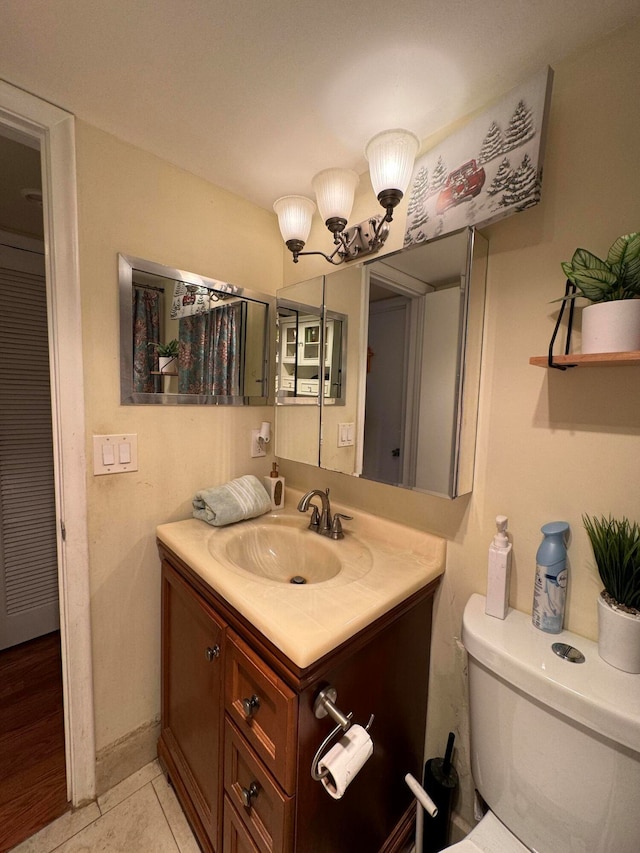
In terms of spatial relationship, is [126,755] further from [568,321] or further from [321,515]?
[568,321]

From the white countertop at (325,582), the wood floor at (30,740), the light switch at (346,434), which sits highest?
the light switch at (346,434)

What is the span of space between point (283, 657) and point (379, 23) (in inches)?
52.4

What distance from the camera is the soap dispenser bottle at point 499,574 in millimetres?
858

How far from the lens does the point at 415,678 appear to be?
103cm

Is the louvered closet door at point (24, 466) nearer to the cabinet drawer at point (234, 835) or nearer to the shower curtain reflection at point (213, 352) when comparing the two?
the shower curtain reflection at point (213, 352)

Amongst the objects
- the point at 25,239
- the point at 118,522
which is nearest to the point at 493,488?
the point at 118,522

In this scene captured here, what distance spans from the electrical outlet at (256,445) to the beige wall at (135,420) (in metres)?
0.11

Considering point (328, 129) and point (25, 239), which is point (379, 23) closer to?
point (328, 129)

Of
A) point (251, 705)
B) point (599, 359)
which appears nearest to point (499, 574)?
point (599, 359)

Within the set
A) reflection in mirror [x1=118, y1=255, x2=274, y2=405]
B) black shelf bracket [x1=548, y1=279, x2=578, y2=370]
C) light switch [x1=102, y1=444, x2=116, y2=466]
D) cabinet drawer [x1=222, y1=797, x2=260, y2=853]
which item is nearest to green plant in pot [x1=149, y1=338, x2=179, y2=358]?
reflection in mirror [x1=118, y1=255, x2=274, y2=405]

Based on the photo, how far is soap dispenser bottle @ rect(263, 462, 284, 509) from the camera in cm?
147

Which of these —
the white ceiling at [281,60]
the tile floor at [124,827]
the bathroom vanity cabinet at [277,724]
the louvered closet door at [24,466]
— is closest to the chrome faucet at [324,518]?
the bathroom vanity cabinet at [277,724]

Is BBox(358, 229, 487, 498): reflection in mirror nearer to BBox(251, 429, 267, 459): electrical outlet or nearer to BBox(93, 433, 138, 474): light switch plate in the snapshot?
BBox(251, 429, 267, 459): electrical outlet

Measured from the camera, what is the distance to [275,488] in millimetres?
1471
